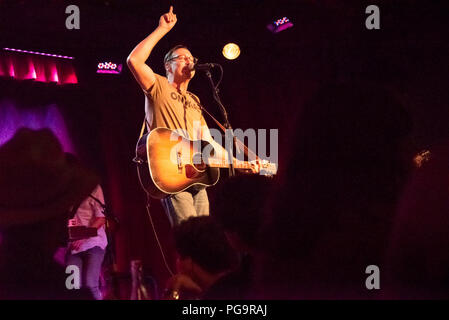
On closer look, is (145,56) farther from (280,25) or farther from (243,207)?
(280,25)

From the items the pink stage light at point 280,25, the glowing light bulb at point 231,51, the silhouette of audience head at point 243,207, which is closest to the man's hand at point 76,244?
the glowing light bulb at point 231,51

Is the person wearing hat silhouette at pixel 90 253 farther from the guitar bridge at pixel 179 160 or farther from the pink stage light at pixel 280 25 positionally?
the pink stage light at pixel 280 25

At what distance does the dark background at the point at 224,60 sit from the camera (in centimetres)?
555

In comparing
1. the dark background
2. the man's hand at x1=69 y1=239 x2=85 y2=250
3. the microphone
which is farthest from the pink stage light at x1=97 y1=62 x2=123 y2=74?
the microphone

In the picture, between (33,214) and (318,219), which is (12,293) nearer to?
(33,214)

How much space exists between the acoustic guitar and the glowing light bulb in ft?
8.87

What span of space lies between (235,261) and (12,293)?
4.93 metres

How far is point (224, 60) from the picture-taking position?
6.35 metres

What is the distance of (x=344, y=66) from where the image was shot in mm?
5961

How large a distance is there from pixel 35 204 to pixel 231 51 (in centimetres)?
334

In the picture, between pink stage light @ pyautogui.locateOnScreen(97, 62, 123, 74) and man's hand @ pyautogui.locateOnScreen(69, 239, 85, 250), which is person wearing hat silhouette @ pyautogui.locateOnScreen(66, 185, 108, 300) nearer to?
man's hand @ pyautogui.locateOnScreen(69, 239, 85, 250)

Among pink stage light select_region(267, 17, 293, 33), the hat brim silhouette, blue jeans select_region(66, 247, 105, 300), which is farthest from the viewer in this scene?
the hat brim silhouette

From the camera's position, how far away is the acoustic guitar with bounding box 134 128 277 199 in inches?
127
